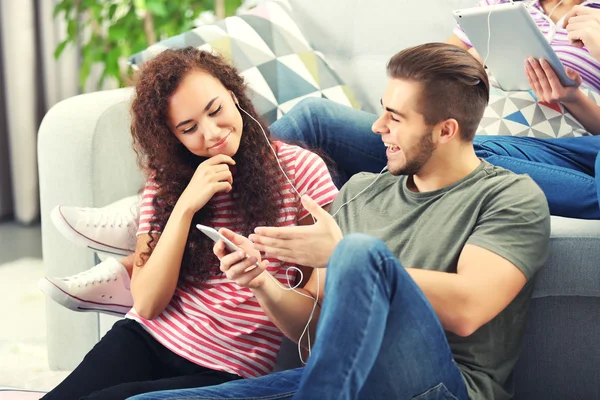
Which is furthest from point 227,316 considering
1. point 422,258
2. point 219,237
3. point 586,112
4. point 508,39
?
point 586,112

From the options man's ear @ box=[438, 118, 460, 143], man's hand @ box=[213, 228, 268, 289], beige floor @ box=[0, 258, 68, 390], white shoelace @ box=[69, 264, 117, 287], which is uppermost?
man's ear @ box=[438, 118, 460, 143]

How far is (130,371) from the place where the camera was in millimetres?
1296

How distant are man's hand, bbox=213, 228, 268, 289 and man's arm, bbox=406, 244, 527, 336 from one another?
8.7 inches

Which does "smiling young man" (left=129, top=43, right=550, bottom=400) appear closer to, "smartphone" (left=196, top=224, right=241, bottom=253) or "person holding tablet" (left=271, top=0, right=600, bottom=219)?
"smartphone" (left=196, top=224, right=241, bottom=253)

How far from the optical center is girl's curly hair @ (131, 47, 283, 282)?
4.41 ft

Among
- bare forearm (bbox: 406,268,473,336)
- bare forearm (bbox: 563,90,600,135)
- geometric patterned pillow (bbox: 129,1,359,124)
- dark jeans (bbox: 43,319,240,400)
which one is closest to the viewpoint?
bare forearm (bbox: 406,268,473,336)

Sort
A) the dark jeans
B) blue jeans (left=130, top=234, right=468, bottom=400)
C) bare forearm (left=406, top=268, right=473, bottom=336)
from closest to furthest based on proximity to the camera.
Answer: blue jeans (left=130, top=234, right=468, bottom=400)
bare forearm (left=406, top=268, right=473, bottom=336)
the dark jeans

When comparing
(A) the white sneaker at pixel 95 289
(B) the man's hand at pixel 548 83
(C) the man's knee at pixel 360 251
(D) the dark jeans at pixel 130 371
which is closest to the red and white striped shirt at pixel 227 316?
(D) the dark jeans at pixel 130 371

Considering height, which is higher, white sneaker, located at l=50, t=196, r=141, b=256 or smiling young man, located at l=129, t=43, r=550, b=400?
smiling young man, located at l=129, t=43, r=550, b=400

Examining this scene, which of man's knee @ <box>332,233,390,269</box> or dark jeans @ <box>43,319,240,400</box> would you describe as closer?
man's knee @ <box>332,233,390,269</box>

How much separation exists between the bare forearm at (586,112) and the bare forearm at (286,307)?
2.32 feet

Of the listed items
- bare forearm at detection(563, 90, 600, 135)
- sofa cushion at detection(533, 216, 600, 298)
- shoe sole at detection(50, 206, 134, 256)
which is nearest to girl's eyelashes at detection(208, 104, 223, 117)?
shoe sole at detection(50, 206, 134, 256)

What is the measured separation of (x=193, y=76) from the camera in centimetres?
134

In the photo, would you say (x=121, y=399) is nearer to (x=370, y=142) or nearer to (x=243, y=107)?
(x=243, y=107)
